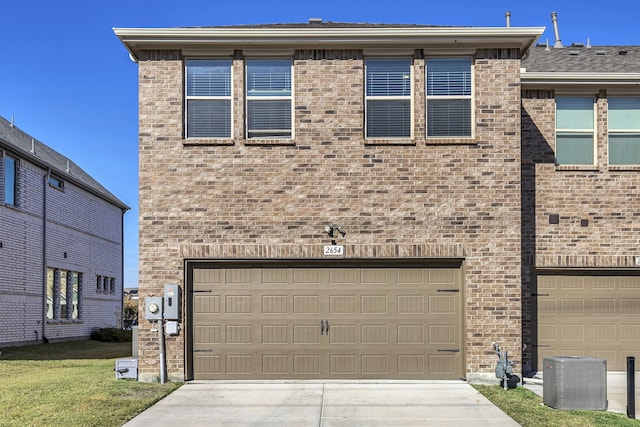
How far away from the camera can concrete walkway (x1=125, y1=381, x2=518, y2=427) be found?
382 inches

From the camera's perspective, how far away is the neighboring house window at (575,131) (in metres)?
14.2

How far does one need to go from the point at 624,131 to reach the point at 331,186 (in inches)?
253

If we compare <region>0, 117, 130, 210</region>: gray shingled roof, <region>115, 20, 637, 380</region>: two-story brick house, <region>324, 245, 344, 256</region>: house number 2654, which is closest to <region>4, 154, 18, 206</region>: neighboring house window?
<region>0, 117, 130, 210</region>: gray shingled roof

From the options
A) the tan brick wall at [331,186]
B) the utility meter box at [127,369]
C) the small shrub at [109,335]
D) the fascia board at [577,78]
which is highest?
the fascia board at [577,78]

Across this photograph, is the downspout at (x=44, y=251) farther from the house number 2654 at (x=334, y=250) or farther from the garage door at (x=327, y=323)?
the house number 2654 at (x=334, y=250)

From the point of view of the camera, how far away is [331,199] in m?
13.0

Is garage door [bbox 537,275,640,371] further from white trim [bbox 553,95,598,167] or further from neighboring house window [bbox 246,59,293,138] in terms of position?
neighboring house window [bbox 246,59,293,138]

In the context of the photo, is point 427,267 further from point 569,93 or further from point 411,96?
point 569,93

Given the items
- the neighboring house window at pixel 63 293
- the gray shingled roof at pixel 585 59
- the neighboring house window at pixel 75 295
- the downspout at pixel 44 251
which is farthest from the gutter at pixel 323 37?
the neighboring house window at pixel 75 295

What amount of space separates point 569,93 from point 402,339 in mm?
6265

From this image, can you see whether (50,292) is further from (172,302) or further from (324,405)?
(324,405)

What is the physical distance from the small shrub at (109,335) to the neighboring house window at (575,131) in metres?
20.3

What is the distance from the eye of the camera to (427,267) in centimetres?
1309

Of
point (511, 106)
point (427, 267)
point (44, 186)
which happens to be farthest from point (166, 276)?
point (44, 186)
